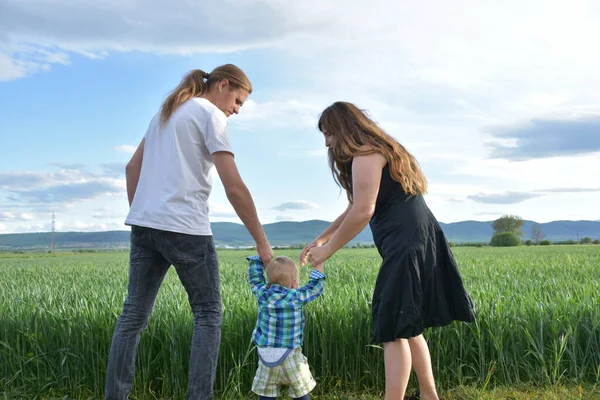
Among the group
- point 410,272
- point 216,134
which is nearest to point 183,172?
point 216,134

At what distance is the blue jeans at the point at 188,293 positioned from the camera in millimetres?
3373

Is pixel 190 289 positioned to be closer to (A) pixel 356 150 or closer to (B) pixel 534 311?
(A) pixel 356 150

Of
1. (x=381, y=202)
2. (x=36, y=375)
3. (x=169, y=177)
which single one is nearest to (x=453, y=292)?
(x=381, y=202)

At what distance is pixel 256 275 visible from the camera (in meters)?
3.36

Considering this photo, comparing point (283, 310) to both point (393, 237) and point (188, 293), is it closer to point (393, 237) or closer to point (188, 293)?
A: point (188, 293)

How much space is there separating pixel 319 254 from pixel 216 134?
3.34 ft

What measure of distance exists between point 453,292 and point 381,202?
826 millimetres

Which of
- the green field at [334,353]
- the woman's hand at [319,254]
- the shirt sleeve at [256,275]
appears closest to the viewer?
the woman's hand at [319,254]

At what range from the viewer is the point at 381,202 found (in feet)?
11.2

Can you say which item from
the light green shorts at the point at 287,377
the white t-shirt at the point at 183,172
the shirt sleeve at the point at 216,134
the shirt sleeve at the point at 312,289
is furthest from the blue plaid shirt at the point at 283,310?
the shirt sleeve at the point at 216,134

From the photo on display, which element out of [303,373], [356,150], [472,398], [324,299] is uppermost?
[356,150]

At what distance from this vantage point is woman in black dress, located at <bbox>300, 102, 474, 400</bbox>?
322 centimetres

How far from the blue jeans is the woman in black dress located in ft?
2.22

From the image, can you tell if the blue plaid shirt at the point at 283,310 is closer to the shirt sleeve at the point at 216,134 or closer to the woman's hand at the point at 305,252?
the woman's hand at the point at 305,252
